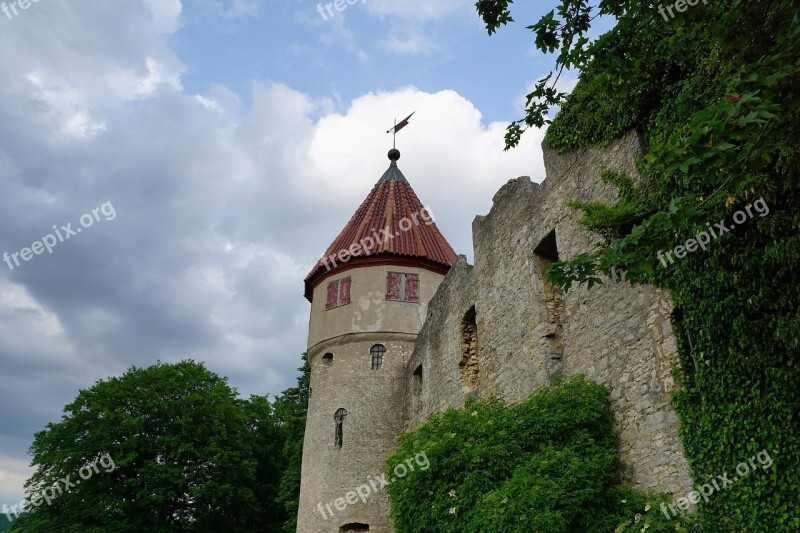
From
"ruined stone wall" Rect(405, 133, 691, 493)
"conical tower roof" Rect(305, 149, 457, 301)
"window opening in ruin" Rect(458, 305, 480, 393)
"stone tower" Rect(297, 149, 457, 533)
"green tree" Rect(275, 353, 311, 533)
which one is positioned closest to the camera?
"ruined stone wall" Rect(405, 133, 691, 493)

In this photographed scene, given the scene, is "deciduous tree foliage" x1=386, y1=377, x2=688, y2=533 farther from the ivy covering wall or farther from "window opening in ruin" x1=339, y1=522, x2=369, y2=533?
"window opening in ruin" x1=339, y1=522, x2=369, y2=533

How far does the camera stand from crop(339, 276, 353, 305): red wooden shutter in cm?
1984

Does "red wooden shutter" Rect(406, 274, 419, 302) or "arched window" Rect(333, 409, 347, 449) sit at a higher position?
"red wooden shutter" Rect(406, 274, 419, 302)

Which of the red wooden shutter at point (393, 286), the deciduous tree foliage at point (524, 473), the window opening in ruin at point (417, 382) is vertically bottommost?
the deciduous tree foliage at point (524, 473)

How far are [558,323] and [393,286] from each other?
32.2 ft

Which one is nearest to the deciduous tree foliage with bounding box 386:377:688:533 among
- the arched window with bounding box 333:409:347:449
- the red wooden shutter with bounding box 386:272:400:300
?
the arched window with bounding box 333:409:347:449

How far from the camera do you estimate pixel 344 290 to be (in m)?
20.1

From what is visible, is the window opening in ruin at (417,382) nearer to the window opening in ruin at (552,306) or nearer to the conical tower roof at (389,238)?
the conical tower roof at (389,238)

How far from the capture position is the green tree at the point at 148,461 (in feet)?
75.4

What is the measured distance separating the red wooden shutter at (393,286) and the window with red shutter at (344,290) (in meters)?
1.28

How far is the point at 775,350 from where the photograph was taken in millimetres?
5801

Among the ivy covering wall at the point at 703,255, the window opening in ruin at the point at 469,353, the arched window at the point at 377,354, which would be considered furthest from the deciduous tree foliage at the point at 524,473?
the arched window at the point at 377,354

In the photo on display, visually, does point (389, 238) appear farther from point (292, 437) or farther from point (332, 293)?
point (292, 437)

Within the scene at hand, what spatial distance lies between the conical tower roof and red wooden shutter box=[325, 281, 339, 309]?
0.48m
